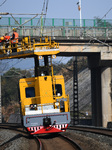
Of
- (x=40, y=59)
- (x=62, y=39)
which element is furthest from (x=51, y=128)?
(x=62, y=39)

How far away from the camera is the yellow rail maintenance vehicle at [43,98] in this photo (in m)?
17.4


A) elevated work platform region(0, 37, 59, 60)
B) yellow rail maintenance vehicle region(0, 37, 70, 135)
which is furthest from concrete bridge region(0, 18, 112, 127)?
yellow rail maintenance vehicle region(0, 37, 70, 135)

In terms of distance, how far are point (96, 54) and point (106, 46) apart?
1.47m

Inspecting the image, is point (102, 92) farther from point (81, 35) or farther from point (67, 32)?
point (67, 32)

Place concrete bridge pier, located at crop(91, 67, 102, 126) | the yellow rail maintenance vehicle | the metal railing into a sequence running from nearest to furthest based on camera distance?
the yellow rail maintenance vehicle
the metal railing
concrete bridge pier, located at crop(91, 67, 102, 126)

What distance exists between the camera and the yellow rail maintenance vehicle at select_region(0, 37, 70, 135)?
687 inches

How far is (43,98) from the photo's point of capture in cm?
1850

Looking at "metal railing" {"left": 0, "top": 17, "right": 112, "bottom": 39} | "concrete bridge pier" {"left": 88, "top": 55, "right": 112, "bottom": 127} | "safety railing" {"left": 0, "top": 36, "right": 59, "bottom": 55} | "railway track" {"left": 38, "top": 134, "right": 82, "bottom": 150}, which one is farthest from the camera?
"concrete bridge pier" {"left": 88, "top": 55, "right": 112, "bottom": 127}

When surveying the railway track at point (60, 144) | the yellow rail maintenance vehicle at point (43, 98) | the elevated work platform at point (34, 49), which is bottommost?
the railway track at point (60, 144)

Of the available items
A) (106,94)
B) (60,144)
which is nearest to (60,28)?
(106,94)

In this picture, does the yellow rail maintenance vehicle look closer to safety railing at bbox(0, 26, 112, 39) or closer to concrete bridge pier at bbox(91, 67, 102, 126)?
safety railing at bbox(0, 26, 112, 39)

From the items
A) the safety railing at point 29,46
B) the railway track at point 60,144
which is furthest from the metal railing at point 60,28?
the railway track at point 60,144

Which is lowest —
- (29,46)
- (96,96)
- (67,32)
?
(96,96)

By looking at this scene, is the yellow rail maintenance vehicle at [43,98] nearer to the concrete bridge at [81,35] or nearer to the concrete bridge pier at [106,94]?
the concrete bridge at [81,35]
